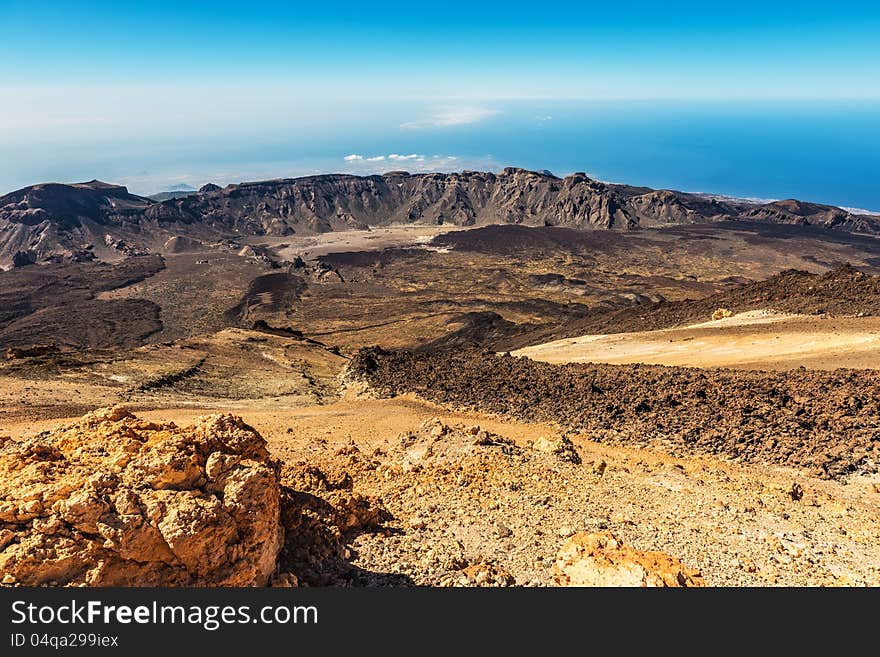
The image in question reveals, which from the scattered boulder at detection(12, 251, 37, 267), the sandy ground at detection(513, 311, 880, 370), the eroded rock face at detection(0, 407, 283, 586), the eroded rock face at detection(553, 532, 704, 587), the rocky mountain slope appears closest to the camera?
the eroded rock face at detection(0, 407, 283, 586)

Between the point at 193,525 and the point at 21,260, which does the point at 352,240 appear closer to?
the point at 21,260

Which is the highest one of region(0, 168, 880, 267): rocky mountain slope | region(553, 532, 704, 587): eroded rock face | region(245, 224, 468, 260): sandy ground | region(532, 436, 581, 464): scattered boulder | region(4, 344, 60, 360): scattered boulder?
region(0, 168, 880, 267): rocky mountain slope

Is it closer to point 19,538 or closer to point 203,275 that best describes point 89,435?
point 19,538

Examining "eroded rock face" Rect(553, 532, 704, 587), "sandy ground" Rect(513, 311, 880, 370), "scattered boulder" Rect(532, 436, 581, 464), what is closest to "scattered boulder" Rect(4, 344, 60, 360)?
"scattered boulder" Rect(532, 436, 581, 464)

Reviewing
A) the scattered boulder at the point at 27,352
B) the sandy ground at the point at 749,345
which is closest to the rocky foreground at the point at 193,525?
the sandy ground at the point at 749,345

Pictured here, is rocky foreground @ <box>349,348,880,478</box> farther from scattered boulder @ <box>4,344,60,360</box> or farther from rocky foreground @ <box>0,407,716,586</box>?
scattered boulder @ <box>4,344,60,360</box>

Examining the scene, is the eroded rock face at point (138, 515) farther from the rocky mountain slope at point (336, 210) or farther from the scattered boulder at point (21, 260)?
the scattered boulder at point (21, 260)

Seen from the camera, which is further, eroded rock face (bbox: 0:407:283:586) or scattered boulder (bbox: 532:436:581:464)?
scattered boulder (bbox: 532:436:581:464)
